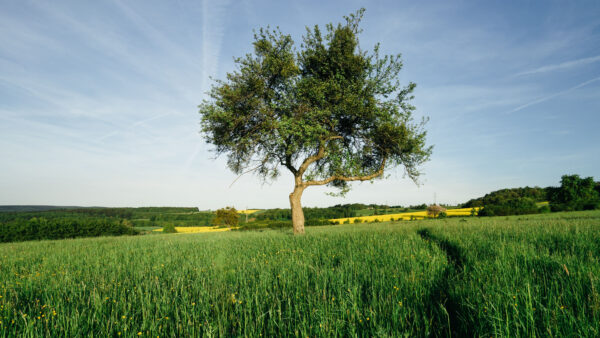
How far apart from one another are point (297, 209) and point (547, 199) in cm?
9869

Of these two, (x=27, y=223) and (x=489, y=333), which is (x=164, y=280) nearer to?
(x=489, y=333)

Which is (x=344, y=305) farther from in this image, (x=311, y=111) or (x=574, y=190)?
(x=574, y=190)

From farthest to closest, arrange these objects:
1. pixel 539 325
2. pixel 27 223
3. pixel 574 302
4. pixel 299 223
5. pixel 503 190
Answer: pixel 503 190
pixel 27 223
pixel 299 223
pixel 574 302
pixel 539 325

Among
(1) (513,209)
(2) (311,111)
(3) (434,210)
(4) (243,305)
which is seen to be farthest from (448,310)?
(3) (434,210)

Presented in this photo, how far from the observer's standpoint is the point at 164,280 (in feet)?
13.9

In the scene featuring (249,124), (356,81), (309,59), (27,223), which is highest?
(309,59)

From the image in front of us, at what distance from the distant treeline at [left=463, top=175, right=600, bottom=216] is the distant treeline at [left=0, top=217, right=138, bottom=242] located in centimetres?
7257

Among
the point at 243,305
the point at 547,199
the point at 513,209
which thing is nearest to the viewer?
the point at 243,305

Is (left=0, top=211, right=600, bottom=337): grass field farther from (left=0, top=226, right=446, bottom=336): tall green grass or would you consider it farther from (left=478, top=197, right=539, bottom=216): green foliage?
(left=478, top=197, right=539, bottom=216): green foliage

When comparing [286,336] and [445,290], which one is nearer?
[286,336]

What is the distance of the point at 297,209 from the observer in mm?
15922

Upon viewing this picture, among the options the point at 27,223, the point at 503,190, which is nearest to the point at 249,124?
the point at 27,223

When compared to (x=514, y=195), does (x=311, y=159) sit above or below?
above

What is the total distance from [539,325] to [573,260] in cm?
267
